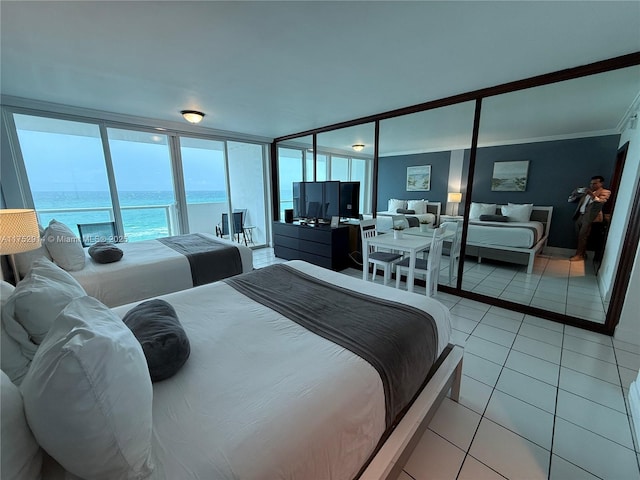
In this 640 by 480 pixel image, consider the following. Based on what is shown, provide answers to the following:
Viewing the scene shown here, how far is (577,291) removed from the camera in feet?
10.8

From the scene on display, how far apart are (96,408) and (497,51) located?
2999mm

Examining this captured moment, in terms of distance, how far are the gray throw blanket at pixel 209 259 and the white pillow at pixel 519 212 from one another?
5052 millimetres

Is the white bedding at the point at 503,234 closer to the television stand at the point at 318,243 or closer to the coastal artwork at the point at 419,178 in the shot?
the coastal artwork at the point at 419,178

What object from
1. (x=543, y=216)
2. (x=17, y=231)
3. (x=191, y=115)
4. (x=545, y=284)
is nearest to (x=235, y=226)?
(x=191, y=115)

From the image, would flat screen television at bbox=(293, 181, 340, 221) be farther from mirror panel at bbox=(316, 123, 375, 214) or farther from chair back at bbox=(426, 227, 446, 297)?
chair back at bbox=(426, 227, 446, 297)

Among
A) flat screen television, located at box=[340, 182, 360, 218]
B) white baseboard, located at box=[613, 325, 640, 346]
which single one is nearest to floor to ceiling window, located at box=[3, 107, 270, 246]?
flat screen television, located at box=[340, 182, 360, 218]

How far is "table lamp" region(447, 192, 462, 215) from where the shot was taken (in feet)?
17.4

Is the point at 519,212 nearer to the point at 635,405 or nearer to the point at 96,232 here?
the point at 635,405

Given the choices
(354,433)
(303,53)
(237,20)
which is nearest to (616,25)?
(303,53)

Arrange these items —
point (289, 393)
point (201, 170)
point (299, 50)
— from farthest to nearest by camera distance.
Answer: point (201, 170)
point (299, 50)
point (289, 393)

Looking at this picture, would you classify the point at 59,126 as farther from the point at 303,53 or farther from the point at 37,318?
the point at 37,318

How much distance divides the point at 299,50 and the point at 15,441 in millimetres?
2418

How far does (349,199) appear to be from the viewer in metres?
4.24

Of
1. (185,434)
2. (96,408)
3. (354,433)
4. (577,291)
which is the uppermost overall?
(96,408)
